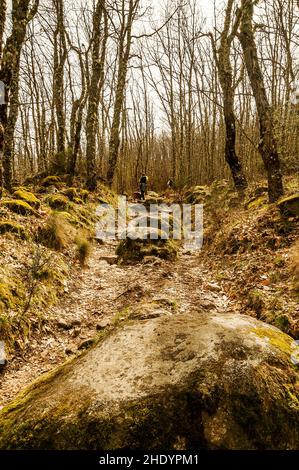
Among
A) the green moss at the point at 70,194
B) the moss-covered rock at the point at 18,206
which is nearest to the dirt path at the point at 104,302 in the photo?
the moss-covered rock at the point at 18,206

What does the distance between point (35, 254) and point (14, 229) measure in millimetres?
985

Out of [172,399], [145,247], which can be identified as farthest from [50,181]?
[172,399]

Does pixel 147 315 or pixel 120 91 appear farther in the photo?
pixel 120 91

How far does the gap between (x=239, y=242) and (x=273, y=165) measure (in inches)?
94.1

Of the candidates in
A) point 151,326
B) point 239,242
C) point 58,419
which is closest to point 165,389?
point 58,419

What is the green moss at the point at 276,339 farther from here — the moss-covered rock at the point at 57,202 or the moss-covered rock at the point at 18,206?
the moss-covered rock at the point at 57,202

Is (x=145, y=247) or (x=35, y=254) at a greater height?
(x=35, y=254)

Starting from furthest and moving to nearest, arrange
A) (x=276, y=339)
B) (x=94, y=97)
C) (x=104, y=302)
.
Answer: (x=94, y=97), (x=104, y=302), (x=276, y=339)

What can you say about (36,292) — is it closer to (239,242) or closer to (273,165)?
(239,242)

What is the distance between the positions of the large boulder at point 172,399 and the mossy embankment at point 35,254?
64.2 inches

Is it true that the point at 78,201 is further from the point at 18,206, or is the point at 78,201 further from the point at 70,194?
the point at 18,206

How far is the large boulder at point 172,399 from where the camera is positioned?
1.71 metres

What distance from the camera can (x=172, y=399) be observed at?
1842 millimetres

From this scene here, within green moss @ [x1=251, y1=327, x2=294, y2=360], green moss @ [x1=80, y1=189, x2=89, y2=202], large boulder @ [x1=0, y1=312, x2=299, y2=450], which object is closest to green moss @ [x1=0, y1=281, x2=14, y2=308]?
large boulder @ [x1=0, y1=312, x2=299, y2=450]
